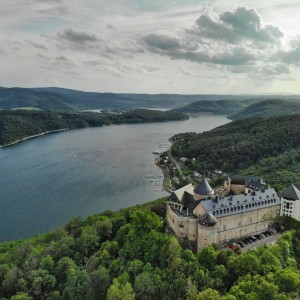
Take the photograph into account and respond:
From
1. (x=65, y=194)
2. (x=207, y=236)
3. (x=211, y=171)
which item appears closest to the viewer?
(x=207, y=236)

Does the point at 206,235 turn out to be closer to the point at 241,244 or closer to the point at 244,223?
the point at 241,244

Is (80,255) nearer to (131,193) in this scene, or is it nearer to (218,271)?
(218,271)

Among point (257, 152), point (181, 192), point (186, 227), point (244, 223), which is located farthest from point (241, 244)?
point (257, 152)

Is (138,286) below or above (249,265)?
below

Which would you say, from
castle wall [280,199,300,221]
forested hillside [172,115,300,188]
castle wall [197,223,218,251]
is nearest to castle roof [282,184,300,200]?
castle wall [280,199,300,221]

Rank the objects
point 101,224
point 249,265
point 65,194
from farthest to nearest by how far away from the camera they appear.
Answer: point 65,194
point 101,224
point 249,265

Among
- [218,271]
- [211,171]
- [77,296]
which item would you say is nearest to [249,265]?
[218,271]

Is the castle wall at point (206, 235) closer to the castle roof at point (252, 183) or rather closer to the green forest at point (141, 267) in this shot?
the green forest at point (141, 267)

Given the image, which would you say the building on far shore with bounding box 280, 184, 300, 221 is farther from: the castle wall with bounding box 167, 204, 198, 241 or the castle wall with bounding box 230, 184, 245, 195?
the castle wall with bounding box 167, 204, 198, 241
